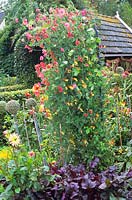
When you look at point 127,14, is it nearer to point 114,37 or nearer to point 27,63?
point 114,37

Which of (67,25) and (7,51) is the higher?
(67,25)

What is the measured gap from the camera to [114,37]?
10969 mm

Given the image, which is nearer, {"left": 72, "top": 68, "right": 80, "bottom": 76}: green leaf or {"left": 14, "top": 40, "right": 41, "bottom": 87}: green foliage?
{"left": 72, "top": 68, "right": 80, "bottom": 76}: green leaf

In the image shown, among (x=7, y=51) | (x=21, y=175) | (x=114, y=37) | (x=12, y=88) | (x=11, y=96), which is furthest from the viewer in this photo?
(x=7, y=51)

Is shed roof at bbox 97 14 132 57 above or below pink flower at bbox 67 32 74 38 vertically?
below

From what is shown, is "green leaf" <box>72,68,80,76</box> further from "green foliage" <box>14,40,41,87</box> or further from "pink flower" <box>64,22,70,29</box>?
"green foliage" <box>14,40,41,87</box>

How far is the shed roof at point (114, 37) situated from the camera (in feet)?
32.8

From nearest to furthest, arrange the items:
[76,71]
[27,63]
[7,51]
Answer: [76,71], [27,63], [7,51]

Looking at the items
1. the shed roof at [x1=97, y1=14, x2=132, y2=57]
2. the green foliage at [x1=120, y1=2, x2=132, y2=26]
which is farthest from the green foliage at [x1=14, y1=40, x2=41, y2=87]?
the green foliage at [x1=120, y1=2, x2=132, y2=26]

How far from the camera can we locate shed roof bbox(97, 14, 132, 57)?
10000 mm

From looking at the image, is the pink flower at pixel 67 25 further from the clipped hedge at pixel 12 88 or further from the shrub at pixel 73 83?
the clipped hedge at pixel 12 88

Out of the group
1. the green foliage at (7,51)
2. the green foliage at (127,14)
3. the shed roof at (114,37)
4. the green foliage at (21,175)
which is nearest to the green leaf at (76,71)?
the green foliage at (21,175)

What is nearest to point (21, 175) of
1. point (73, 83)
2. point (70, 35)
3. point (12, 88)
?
point (73, 83)

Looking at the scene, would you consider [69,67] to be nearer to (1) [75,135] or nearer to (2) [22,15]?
(1) [75,135]
